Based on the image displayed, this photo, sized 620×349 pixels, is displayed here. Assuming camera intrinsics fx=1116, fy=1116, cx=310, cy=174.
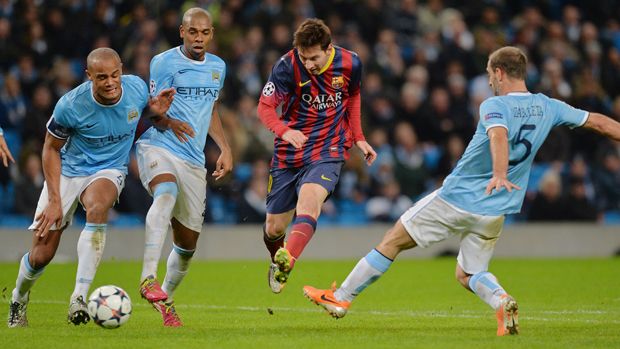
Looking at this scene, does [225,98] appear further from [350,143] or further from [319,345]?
[319,345]

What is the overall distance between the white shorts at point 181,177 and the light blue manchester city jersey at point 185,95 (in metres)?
0.06

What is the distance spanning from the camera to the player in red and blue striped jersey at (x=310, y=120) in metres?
9.07

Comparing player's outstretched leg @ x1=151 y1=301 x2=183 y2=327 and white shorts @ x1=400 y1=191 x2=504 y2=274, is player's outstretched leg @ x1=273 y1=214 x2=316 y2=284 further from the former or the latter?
player's outstretched leg @ x1=151 y1=301 x2=183 y2=327

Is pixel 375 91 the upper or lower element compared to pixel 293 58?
lower

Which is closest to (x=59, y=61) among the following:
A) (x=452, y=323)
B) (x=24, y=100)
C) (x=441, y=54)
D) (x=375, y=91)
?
(x=24, y=100)

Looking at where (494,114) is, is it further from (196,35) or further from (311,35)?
(196,35)

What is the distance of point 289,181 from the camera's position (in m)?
9.74

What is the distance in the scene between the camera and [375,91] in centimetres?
1883

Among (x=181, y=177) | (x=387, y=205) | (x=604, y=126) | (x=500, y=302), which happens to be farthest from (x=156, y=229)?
(x=387, y=205)

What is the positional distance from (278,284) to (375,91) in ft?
34.0

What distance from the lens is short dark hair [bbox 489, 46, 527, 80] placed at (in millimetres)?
7910

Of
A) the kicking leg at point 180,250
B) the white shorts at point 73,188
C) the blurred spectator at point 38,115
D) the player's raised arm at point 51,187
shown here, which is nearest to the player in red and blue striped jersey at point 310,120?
the kicking leg at point 180,250

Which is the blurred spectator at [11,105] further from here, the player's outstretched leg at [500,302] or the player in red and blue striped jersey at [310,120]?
the player's outstretched leg at [500,302]

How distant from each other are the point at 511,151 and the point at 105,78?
10.1 feet
